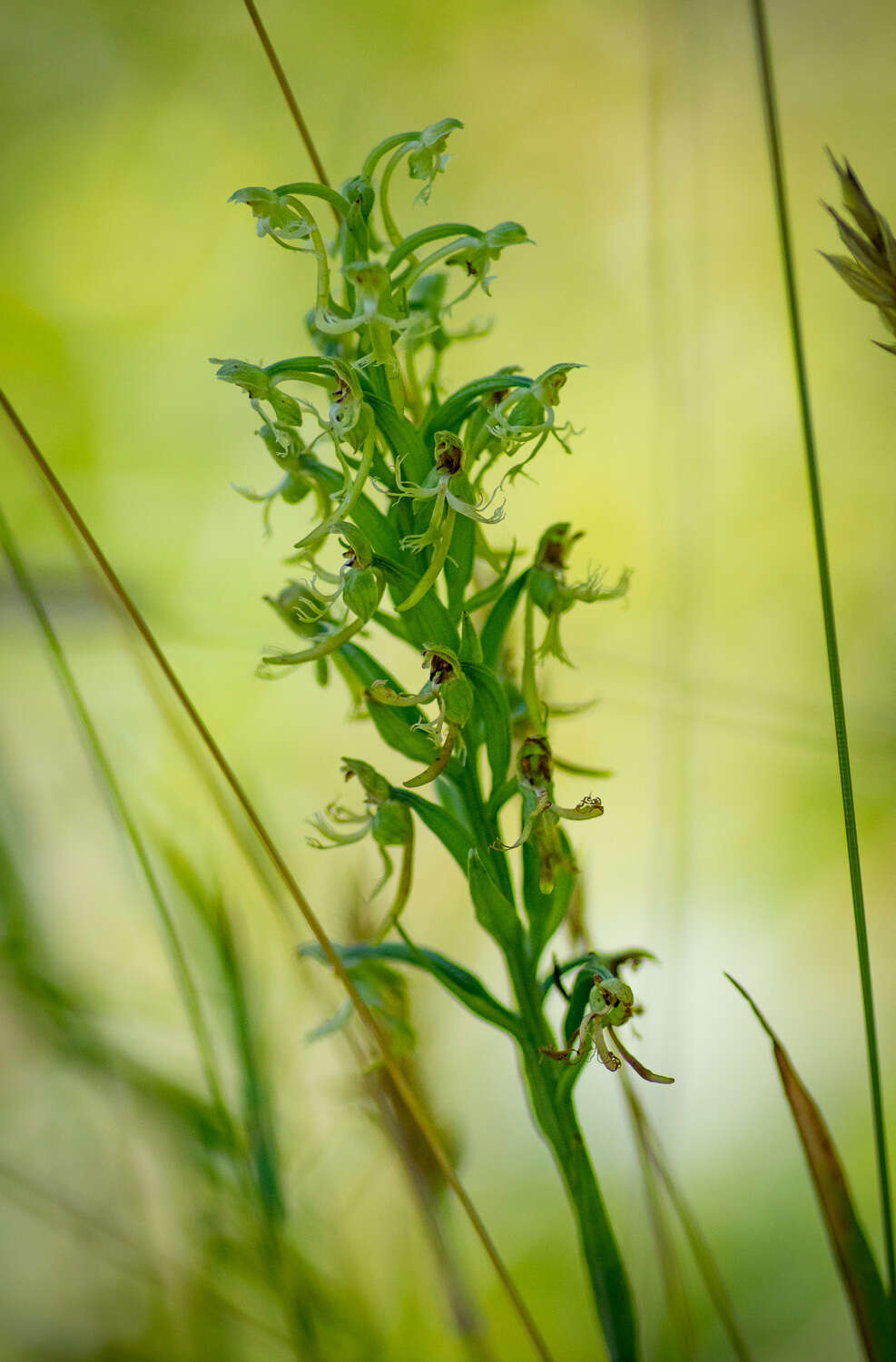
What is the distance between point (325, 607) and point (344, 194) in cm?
29

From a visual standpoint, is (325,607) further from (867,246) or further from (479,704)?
(867,246)

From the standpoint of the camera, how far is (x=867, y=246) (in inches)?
20.8

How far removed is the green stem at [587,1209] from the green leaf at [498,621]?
27 cm

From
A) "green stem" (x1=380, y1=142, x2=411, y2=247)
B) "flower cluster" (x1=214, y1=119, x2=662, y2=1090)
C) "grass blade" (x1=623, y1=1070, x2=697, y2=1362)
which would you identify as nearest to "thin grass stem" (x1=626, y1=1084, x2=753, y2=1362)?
"grass blade" (x1=623, y1=1070, x2=697, y2=1362)

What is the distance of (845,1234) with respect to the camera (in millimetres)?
490

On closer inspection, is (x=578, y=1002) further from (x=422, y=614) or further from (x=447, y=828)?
(x=422, y=614)

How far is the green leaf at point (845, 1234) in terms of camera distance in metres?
0.48

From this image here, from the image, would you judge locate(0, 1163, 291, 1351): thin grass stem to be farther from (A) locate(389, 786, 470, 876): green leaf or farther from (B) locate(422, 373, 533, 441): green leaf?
(B) locate(422, 373, 533, 441): green leaf

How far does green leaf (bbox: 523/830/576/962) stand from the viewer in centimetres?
63

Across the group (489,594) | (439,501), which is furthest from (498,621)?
(439,501)

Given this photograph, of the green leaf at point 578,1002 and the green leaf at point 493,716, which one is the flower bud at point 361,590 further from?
the green leaf at point 578,1002

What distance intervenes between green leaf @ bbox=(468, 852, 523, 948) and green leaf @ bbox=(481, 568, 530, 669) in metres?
0.16

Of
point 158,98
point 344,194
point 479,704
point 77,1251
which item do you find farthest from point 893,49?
point 77,1251

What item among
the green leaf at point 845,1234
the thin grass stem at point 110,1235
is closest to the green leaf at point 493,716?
the green leaf at point 845,1234
